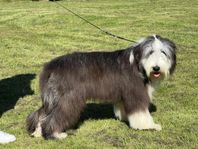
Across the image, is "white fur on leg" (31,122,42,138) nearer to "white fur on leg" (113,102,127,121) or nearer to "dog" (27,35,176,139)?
"dog" (27,35,176,139)

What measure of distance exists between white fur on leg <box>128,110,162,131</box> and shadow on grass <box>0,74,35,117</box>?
8.75ft

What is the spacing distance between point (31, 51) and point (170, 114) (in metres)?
7.57

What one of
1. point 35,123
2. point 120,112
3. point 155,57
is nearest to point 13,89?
point 35,123

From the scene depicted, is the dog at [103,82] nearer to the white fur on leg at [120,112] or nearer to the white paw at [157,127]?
the white paw at [157,127]

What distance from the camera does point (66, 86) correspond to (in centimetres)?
696

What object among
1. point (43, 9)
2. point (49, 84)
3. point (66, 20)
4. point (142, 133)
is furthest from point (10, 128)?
point (43, 9)

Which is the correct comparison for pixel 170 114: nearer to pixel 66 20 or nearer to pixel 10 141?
pixel 10 141

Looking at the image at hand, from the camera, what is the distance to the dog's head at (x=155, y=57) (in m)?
6.79

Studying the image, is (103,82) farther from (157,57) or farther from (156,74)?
(157,57)

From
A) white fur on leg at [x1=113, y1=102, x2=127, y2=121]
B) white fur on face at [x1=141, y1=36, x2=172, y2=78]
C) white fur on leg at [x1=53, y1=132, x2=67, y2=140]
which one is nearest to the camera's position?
white fur on face at [x1=141, y1=36, x2=172, y2=78]

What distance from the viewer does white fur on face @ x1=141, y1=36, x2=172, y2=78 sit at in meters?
6.78

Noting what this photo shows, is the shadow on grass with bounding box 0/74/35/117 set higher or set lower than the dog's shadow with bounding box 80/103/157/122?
lower

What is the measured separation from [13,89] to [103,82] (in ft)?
12.7

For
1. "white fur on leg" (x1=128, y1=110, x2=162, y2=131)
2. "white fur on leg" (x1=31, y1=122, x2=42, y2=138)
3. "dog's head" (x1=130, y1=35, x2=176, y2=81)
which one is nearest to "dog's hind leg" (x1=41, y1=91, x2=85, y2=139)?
"white fur on leg" (x1=31, y1=122, x2=42, y2=138)
